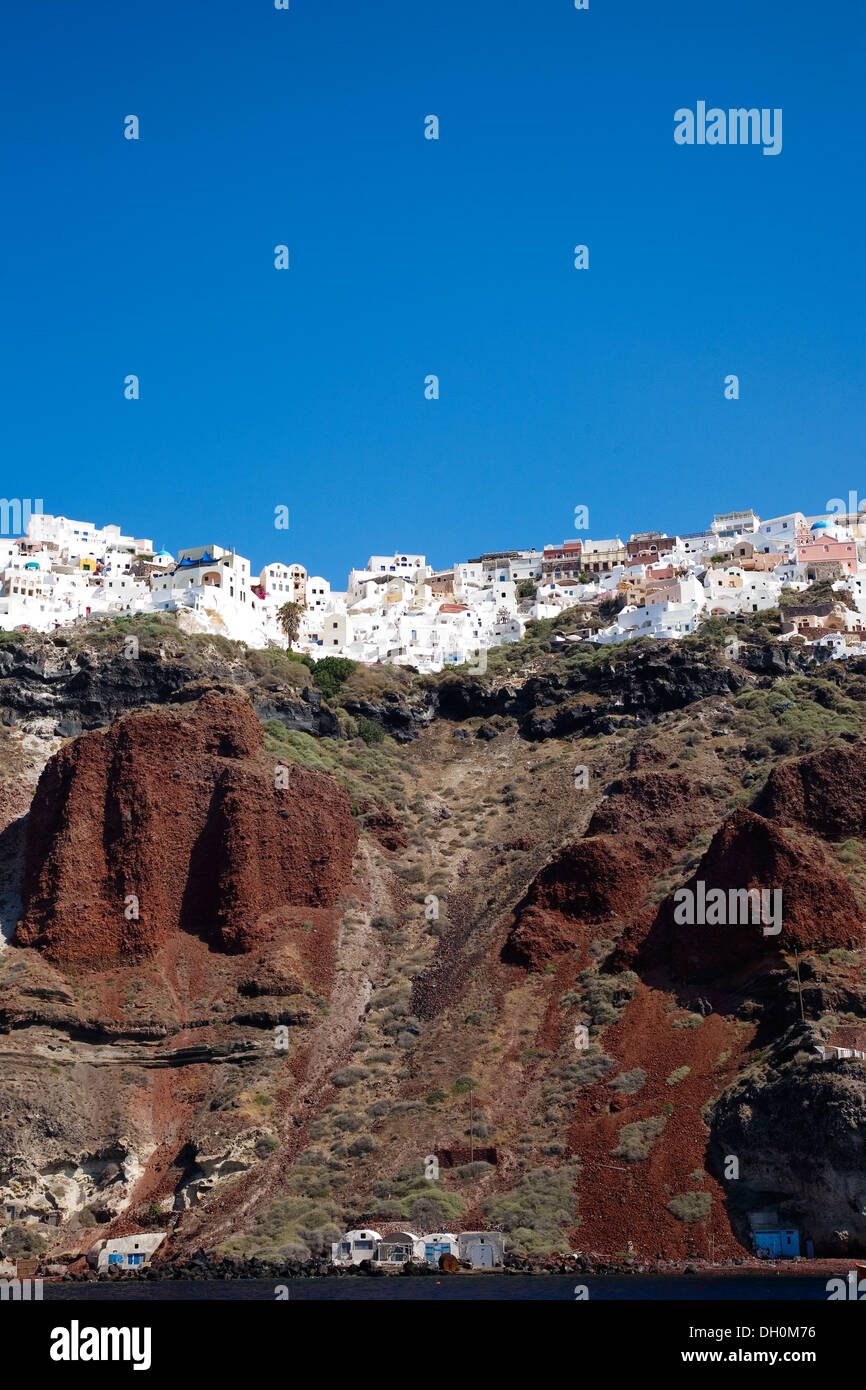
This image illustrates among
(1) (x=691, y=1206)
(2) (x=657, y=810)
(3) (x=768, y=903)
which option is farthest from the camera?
(2) (x=657, y=810)

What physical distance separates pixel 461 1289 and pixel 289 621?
7022cm

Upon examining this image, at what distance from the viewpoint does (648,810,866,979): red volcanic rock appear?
194ft

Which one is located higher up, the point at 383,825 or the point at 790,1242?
the point at 383,825

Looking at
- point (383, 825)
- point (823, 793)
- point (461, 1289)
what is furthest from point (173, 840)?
point (461, 1289)

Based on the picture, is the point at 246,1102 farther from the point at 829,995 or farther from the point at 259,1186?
the point at 829,995

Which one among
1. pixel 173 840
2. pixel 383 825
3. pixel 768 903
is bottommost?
pixel 768 903

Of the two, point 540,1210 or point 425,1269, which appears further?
point 540,1210

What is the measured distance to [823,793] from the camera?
2699 inches

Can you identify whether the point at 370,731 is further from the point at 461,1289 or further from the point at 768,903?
the point at 461,1289

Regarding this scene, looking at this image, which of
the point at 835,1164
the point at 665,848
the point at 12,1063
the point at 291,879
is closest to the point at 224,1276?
the point at 12,1063

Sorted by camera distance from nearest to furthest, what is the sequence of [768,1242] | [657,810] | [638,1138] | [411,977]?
[768,1242], [638,1138], [411,977], [657,810]

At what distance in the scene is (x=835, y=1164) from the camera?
49469mm

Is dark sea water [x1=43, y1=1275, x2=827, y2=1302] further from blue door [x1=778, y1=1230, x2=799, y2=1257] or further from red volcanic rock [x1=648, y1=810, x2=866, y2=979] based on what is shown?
red volcanic rock [x1=648, y1=810, x2=866, y2=979]

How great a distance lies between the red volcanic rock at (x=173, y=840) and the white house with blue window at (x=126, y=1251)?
558 inches
